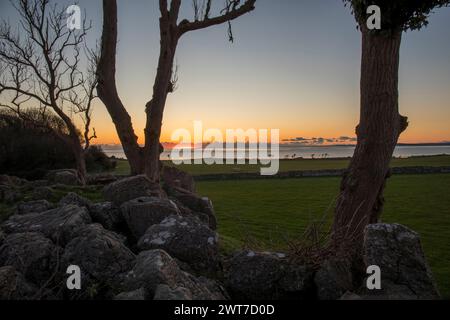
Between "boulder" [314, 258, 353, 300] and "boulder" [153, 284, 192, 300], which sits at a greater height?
"boulder" [153, 284, 192, 300]

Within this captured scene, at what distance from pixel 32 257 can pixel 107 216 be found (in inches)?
83.2

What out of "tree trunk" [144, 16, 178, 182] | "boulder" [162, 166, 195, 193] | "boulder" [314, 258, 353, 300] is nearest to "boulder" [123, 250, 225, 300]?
"boulder" [314, 258, 353, 300]

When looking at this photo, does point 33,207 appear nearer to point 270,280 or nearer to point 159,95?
point 159,95

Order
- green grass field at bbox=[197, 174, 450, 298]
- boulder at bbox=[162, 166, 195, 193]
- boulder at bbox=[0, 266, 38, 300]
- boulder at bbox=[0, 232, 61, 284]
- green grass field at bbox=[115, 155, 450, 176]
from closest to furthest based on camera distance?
boulder at bbox=[0, 266, 38, 300]
boulder at bbox=[0, 232, 61, 284]
green grass field at bbox=[197, 174, 450, 298]
boulder at bbox=[162, 166, 195, 193]
green grass field at bbox=[115, 155, 450, 176]

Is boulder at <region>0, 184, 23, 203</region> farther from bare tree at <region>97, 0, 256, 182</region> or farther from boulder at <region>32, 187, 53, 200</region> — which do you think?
bare tree at <region>97, 0, 256, 182</region>

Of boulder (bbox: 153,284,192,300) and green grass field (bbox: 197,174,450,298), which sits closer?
boulder (bbox: 153,284,192,300)

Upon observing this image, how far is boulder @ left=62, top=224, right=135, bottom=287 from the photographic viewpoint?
5090mm

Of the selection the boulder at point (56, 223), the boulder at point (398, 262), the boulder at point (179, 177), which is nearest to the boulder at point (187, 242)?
the boulder at point (56, 223)

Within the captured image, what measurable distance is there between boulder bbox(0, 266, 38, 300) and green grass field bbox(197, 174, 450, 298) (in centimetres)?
339

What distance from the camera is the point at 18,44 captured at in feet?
66.1

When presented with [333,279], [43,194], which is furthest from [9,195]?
[333,279]

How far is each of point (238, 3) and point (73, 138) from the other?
12249 mm

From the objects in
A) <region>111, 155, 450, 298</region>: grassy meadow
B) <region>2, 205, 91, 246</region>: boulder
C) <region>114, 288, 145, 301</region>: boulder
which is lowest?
<region>111, 155, 450, 298</region>: grassy meadow

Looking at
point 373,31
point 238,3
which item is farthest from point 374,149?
point 238,3
